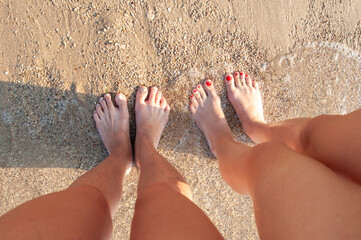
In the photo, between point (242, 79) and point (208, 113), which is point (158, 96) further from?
point (242, 79)

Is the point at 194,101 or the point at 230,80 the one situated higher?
the point at 230,80

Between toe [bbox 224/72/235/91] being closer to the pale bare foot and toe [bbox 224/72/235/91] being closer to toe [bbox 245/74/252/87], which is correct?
toe [bbox 245/74/252/87]

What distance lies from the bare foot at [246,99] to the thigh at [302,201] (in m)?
0.73

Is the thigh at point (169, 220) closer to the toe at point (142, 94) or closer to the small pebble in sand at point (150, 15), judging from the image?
the toe at point (142, 94)

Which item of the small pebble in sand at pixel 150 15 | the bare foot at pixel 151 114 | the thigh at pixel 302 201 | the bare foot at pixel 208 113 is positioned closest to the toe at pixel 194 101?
the bare foot at pixel 208 113

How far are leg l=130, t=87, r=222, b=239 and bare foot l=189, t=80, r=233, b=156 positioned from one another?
7.7 inches

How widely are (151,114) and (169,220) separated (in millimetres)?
872

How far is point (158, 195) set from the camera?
1.04 meters

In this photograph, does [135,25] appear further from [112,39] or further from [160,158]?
[160,158]

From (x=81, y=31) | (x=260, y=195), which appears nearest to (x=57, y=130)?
(x=81, y=31)

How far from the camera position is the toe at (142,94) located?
1624 millimetres

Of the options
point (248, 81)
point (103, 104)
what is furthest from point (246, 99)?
point (103, 104)

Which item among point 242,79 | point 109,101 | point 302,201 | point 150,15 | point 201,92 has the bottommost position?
point 109,101

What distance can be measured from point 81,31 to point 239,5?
0.97m
